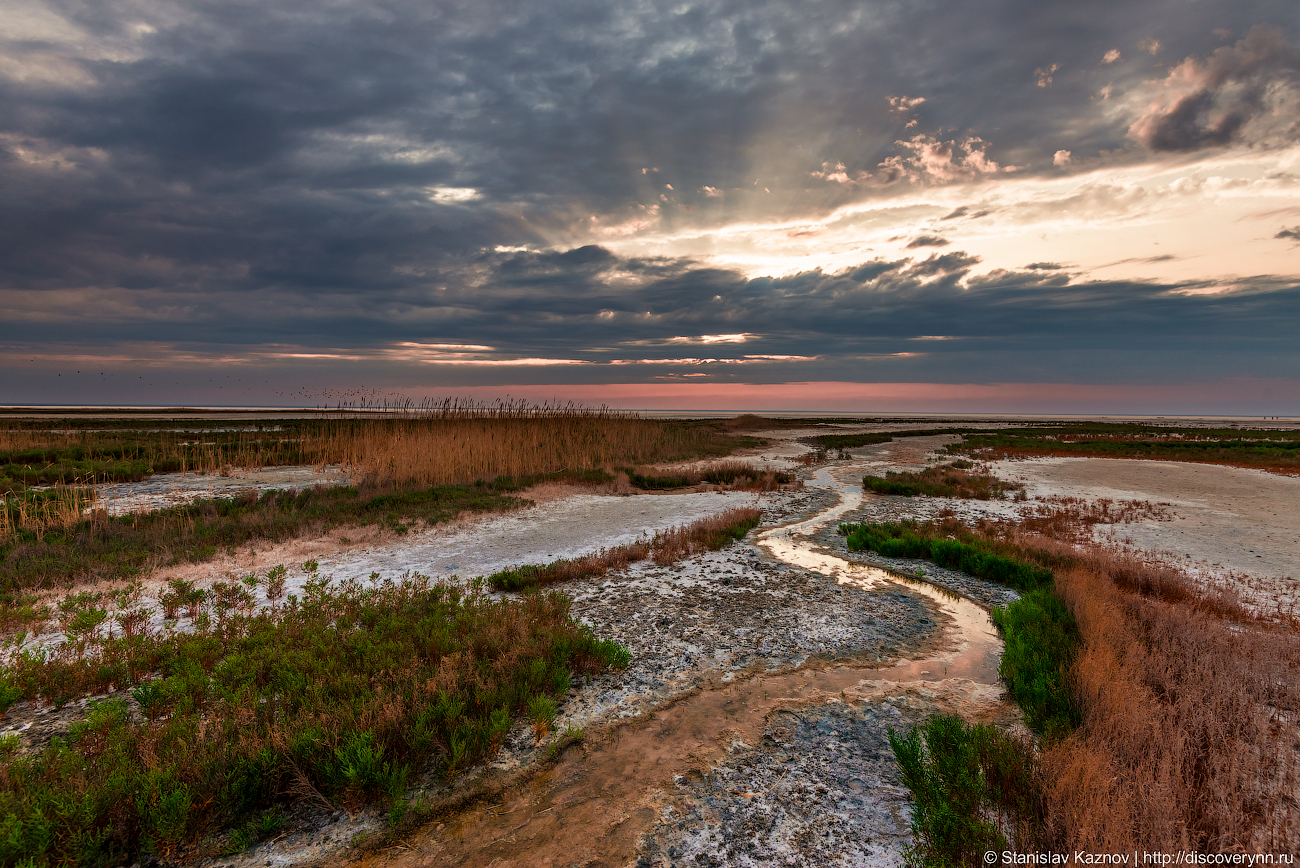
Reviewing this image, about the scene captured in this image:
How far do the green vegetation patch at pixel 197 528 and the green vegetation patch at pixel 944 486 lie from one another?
1354 centimetres

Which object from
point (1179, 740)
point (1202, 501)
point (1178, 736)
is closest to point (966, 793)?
point (1179, 740)

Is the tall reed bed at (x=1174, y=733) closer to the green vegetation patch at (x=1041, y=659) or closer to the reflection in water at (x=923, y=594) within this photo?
the green vegetation patch at (x=1041, y=659)

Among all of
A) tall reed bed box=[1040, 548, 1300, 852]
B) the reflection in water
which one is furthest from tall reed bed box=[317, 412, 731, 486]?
tall reed bed box=[1040, 548, 1300, 852]

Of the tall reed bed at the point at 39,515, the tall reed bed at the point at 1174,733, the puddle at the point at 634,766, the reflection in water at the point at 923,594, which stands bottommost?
the reflection in water at the point at 923,594

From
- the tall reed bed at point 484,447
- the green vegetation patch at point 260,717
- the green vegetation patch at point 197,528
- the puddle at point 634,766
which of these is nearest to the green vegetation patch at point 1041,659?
the puddle at point 634,766

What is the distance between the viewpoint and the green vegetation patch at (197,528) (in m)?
8.05

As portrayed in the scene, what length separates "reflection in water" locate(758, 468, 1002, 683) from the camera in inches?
226

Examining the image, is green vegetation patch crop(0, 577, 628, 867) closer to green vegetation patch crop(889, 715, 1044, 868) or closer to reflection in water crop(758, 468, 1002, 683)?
green vegetation patch crop(889, 715, 1044, 868)

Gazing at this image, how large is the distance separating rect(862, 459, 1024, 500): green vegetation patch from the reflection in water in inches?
171

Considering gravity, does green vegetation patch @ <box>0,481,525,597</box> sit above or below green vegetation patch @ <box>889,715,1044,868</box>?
below

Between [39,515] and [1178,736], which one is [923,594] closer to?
[1178,736]

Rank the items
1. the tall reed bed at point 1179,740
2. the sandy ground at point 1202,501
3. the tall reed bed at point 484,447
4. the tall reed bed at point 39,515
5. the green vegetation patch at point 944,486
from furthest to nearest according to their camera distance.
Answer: the green vegetation patch at point 944,486
the tall reed bed at point 484,447
the sandy ground at point 1202,501
the tall reed bed at point 39,515
the tall reed bed at point 1179,740

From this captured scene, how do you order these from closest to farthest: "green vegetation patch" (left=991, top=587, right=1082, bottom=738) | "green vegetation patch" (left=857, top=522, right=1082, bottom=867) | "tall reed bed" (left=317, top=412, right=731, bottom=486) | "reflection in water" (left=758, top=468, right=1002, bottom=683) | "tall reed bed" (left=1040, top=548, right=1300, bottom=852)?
"tall reed bed" (left=1040, top=548, right=1300, bottom=852) < "green vegetation patch" (left=857, top=522, right=1082, bottom=867) < "green vegetation patch" (left=991, top=587, right=1082, bottom=738) < "reflection in water" (left=758, top=468, right=1002, bottom=683) < "tall reed bed" (left=317, top=412, right=731, bottom=486)

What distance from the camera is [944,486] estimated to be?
19375mm
